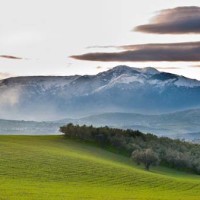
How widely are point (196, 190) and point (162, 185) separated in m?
6.35

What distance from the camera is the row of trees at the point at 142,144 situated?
15575 centimetres

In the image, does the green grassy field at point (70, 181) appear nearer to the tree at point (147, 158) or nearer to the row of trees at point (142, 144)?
the tree at point (147, 158)

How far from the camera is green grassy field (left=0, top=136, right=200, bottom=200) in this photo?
72875mm

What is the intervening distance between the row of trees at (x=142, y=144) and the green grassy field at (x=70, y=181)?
146 feet

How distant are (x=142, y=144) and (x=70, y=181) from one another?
81.0 m

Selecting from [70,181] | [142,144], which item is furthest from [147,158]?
[70,181]

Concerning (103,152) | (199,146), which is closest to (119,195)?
(103,152)

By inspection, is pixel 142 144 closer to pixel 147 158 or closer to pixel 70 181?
pixel 147 158

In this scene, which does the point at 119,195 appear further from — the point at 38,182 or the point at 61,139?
the point at 61,139

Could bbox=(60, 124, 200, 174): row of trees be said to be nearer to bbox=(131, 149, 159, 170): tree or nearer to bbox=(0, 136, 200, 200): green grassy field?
bbox=(131, 149, 159, 170): tree

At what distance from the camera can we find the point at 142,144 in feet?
557

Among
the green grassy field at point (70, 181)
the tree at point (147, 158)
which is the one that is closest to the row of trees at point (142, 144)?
the tree at point (147, 158)

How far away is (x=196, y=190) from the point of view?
93.2 metres

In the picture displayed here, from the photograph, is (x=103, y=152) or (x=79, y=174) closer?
(x=79, y=174)
